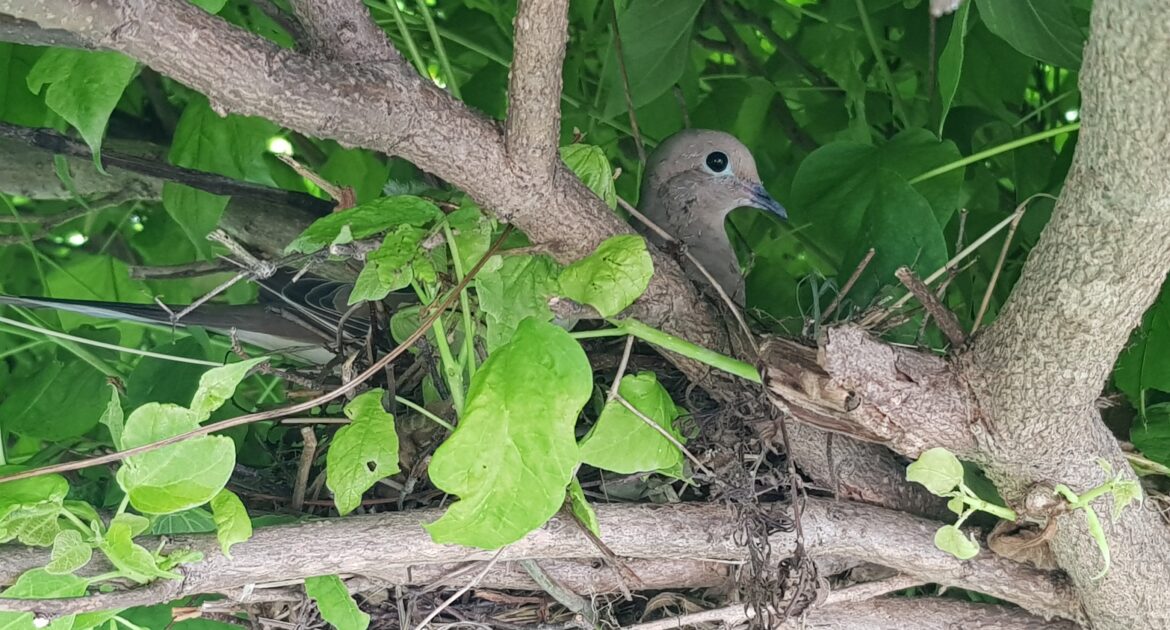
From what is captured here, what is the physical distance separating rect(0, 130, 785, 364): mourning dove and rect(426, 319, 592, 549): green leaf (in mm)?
542

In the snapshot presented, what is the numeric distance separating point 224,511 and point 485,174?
455mm

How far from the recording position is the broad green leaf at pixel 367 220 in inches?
48.8

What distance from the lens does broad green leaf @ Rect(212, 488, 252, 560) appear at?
4.04 ft

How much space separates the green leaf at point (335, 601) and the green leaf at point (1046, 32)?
1.01 m

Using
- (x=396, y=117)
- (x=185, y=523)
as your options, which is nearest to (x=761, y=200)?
(x=396, y=117)

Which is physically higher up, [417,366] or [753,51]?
[753,51]

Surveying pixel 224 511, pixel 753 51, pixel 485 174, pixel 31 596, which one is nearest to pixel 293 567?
pixel 224 511

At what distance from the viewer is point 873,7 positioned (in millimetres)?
1837

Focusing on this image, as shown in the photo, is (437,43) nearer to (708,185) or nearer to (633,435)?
(633,435)

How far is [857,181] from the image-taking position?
62.8 inches

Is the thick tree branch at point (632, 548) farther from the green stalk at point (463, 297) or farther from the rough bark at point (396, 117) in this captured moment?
the green stalk at point (463, 297)

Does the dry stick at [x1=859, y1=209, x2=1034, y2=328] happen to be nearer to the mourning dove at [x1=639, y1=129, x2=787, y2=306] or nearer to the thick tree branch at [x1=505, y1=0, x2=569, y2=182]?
the thick tree branch at [x1=505, y1=0, x2=569, y2=182]

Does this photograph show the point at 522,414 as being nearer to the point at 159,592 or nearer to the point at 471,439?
the point at 471,439

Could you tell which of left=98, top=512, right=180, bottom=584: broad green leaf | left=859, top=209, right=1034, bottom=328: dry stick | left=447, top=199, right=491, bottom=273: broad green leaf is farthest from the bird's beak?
left=98, top=512, right=180, bottom=584: broad green leaf
